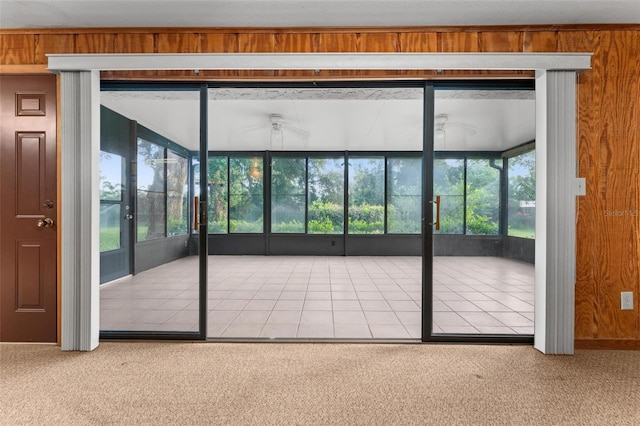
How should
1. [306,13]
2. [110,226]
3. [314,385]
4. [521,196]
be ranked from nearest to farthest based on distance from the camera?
1. [314,385]
2. [306,13]
3. [110,226]
4. [521,196]

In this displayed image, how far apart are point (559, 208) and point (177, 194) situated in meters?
6.46

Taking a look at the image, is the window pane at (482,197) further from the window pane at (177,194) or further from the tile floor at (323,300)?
the window pane at (177,194)

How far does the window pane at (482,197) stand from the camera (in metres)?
6.72

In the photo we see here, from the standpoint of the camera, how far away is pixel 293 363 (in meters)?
2.35

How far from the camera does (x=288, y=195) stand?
8016 mm

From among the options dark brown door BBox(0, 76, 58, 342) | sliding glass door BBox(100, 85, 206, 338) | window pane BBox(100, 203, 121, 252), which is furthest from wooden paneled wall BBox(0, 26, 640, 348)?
window pane BBox(100, 203, 121, 252)

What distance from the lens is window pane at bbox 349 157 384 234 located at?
792 cm

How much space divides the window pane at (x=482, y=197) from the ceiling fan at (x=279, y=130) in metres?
3.86

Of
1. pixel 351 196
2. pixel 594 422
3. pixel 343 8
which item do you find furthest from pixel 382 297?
pixel 351 196

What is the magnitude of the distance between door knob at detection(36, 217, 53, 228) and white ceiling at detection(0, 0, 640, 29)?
1.57 m

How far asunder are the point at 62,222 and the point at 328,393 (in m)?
2.44

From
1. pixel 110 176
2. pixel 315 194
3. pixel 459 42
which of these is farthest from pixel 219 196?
pixel 459 42

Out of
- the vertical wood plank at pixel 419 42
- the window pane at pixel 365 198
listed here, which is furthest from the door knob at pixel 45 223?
the window pane at pixel 365 198

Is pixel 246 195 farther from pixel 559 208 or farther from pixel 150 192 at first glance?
pixel 559 208
